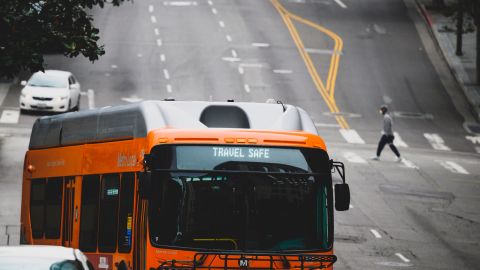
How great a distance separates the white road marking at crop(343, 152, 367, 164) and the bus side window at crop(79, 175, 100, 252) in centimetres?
2144

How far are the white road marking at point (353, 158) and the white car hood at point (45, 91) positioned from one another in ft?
36.6

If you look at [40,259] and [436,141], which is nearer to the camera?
[40,259]

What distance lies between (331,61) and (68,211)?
38675 millimetres

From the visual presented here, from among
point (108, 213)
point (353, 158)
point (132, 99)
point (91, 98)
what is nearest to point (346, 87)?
point (132, 99)

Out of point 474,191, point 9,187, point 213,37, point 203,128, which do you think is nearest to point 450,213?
point 474,191

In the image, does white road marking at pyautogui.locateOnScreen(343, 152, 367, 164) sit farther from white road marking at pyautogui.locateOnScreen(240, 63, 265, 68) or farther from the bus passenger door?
the bus passenger door

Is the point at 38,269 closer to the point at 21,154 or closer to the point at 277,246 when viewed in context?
Result: the point at 277,246

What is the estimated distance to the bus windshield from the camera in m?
13.5

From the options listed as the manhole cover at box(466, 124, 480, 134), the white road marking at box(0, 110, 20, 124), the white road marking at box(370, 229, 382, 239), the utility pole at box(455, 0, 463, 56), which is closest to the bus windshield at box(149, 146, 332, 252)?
the white road marking at box(370, 229, 382, 239)

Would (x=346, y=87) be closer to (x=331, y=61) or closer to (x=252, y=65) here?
(x=331, y=61)

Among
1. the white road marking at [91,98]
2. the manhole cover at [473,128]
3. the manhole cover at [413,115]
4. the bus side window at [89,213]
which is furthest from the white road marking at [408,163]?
the bus side window at [89,213]

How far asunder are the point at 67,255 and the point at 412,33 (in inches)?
2043

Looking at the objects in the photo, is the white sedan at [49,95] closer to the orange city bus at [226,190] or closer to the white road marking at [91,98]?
the white road marking at [91,98]

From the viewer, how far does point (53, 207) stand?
18016 mm
